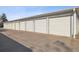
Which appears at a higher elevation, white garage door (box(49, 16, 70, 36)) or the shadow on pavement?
white garage door (box(49, 16, 70, 36))

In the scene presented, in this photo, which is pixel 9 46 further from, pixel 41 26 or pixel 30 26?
pixel 41 26

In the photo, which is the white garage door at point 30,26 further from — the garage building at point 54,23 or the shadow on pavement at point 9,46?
the shadow on pavement at point 9,46

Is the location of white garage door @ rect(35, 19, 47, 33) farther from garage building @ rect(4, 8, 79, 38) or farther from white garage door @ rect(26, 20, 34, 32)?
white garage door @ rect(26, 20, 34, 32)

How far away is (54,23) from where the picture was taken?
392 inches

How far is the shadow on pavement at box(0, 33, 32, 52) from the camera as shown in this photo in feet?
32.0

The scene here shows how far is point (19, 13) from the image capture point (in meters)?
9.84

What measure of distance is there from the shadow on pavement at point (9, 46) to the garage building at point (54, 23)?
477 millimetres

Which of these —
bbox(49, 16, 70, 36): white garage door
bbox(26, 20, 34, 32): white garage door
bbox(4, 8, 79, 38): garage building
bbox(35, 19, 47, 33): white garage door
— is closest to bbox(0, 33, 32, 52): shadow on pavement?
bbox(4, 8, 79, 38): garage building

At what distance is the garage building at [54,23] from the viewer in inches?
383

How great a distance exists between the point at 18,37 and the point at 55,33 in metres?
1.41

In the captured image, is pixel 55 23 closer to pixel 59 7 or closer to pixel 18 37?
pixel 59 7

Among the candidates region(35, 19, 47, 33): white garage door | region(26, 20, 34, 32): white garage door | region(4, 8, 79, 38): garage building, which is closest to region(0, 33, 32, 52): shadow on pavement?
region(4, 8, 79, 38): garage building

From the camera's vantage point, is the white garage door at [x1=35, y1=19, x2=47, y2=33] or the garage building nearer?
the garage building
